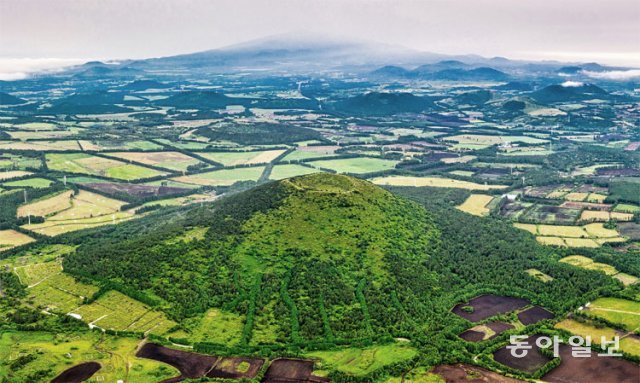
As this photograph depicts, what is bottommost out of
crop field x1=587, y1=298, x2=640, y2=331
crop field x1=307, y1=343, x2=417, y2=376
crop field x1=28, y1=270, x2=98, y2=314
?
crop field x1=587, y1=298, x2=640, y2=331

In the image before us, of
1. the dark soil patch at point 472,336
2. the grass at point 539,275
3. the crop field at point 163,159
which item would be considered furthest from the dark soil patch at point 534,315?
the crop field at point 163,159

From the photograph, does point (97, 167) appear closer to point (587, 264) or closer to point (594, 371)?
point (587, 264)

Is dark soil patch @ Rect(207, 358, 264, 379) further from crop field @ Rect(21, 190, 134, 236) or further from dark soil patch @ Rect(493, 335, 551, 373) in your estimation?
crop field @ Rect(21, 190, 134, 236)

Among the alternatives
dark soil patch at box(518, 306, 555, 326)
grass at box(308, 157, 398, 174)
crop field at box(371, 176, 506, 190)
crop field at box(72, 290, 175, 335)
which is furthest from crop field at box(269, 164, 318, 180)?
dark soil patch at box(518, 306, 555, 326)

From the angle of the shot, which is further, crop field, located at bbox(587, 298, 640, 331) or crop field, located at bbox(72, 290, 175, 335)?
crop field, located at bbox(587, 298, 640, 331)

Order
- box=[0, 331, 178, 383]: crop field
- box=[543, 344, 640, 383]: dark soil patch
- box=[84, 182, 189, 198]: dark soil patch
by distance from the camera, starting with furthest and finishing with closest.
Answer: box=[84, 182, 189, 198]: dark soil patch → box=[0, 331, 178, 383]: crop field → box=[543, 344, 640, 383]: dark soil patch

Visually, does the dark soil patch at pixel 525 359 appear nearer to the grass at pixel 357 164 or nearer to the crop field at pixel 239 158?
the grass at pixel 357 164
